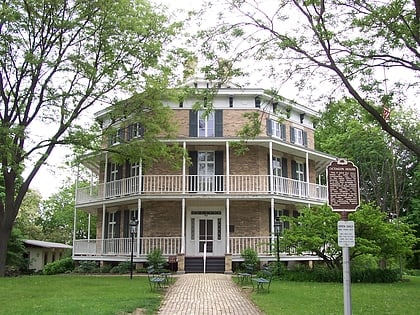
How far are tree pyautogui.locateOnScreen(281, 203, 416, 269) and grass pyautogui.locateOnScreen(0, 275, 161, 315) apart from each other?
661cm

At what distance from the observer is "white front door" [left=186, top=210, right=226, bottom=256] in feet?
80.6

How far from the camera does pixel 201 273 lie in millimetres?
21859

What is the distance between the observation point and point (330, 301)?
40.6 feet

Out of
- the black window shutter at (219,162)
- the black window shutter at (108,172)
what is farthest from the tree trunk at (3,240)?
the black window shutter at (219,162)

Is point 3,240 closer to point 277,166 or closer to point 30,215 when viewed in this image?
point 277,166

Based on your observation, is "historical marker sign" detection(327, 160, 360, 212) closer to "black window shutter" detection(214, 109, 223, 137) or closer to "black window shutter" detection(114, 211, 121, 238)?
"black window shutter" detection(214, 109, 223, 137)

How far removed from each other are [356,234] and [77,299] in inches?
461

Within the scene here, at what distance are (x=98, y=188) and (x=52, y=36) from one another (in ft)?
34.4

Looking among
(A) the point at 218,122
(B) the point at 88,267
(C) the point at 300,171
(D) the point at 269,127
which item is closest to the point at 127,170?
(B) the point at 88,267

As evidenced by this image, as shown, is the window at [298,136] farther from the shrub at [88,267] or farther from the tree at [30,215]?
the tree at [30,215]

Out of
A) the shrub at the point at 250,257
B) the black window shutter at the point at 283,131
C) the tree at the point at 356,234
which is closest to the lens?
the tree at the point at 356,234

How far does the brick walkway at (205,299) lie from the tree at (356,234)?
3686 mm

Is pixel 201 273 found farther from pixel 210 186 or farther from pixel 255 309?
pixel 255 309

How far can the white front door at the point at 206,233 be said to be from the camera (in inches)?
967
